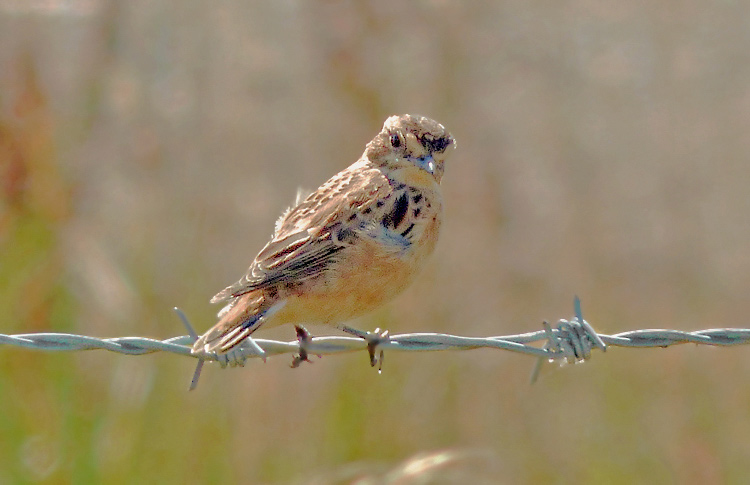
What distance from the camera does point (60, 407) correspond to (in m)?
4.91

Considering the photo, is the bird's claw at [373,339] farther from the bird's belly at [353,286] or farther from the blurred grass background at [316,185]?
the blurred grass background at [316,185]

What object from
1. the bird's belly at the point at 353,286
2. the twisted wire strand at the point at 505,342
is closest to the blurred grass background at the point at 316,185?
the bird's belly at the point at 353,286

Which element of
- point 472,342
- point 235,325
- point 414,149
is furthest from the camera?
point 414,149

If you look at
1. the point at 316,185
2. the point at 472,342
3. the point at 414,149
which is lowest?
the point at 472,342

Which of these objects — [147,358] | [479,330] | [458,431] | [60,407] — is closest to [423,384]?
[458,431]

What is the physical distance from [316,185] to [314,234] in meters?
2.54

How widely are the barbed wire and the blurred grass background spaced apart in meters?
1.08

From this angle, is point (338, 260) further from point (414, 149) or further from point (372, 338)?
point (414, 149)

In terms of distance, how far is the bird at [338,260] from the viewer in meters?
3.57

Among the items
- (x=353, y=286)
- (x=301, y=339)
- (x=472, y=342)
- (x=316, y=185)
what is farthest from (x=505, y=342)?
(x=316, y=185)

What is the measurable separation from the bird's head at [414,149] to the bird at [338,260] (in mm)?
187

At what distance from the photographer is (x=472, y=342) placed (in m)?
3.20

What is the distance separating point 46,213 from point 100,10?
1.30 m

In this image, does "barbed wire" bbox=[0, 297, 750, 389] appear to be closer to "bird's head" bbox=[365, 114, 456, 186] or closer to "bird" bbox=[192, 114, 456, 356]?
"bird" bbox=[192, 114, 456, 356]
